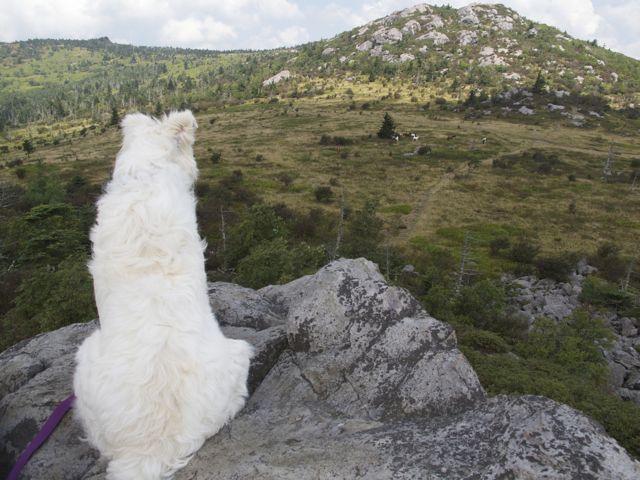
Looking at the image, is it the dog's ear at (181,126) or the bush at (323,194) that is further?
the bush at (323,194)

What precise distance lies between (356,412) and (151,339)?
73.5 inches

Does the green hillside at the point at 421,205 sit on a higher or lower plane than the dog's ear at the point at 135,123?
lower

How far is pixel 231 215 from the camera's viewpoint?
34.6m

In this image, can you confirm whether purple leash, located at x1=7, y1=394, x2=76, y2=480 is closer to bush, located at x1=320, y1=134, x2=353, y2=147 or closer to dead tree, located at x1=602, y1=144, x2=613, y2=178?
dead tree, located at x1=602, y1=144, x2=613, y2=178

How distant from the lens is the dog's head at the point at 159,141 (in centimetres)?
356

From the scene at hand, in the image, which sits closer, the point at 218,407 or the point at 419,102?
the point at 218,407

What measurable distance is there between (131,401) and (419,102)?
370ft

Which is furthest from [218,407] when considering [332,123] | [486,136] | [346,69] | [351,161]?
[346,69]

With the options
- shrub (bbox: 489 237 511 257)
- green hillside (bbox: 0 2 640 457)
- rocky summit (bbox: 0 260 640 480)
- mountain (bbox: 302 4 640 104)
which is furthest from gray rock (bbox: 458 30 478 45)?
rocky summit (bbox: 0 260 640 480)

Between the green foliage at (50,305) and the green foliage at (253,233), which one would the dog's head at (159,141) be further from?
the green foliage at (253,233)

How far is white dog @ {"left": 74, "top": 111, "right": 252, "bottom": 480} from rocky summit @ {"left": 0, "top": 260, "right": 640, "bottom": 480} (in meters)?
0.33

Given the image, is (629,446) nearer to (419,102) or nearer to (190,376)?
(190,376)

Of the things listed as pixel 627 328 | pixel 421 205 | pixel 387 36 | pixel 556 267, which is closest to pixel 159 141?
pixel 627 328

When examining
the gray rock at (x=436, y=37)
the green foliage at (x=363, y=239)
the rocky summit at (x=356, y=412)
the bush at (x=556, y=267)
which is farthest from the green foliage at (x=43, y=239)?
the gray rock at (x=436, y=37)
